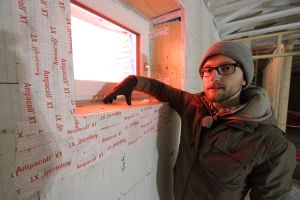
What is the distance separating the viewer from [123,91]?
73cm

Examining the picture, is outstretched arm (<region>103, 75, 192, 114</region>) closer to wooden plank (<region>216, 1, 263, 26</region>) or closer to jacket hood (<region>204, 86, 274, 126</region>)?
jacket hood (<region>204, 86, 274, 126</region>)

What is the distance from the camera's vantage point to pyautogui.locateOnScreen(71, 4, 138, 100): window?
2.20ft

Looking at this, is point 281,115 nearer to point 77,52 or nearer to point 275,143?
point 275,143

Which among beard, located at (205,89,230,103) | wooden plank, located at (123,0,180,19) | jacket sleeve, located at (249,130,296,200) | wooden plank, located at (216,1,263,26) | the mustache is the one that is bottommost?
jacket sleeve, located at (249,130,296,200)

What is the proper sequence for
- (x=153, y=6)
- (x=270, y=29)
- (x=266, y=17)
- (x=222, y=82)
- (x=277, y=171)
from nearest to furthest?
1. (x=277, y=171)
2. (x=222, y=82)
3. (x=153, y=6)
4. (x=266, y=17)
5. (x=270, y=29)

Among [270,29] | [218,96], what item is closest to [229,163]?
[218,96]

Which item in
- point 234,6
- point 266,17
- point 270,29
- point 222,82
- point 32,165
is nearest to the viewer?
point 32,165

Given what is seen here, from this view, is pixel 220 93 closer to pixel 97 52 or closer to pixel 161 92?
pixel 161 92

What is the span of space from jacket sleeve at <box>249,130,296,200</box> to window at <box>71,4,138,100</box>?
0.83 metres

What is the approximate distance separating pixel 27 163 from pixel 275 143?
2.85 ft

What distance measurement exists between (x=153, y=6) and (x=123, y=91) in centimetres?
55

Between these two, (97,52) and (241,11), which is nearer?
(97,52)

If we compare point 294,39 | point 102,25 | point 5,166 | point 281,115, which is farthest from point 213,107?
point 294,39

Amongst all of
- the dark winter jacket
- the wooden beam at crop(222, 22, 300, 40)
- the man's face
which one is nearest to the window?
the dark winter jacket
